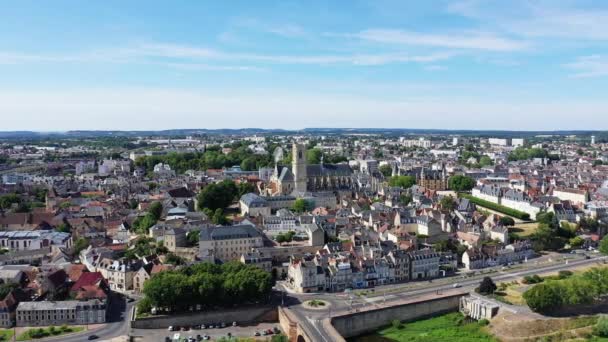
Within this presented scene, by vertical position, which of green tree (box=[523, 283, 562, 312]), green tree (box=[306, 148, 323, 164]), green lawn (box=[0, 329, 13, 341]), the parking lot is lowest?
the parking lot

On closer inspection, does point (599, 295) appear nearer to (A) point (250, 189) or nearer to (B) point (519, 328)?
(B) point (519, 328)

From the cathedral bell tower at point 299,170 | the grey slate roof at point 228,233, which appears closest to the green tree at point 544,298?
the grey slate roof at point 228,233

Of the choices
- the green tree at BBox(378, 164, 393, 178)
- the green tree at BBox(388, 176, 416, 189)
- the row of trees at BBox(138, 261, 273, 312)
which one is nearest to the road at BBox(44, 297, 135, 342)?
the row of trees at BBox(138, 261, 273, 312)

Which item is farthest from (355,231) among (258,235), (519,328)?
(519,328)

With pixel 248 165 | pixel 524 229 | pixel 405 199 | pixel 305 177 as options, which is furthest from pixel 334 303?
pixel 248 165

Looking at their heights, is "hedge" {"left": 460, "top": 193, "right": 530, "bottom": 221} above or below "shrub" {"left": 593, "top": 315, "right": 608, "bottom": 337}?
above

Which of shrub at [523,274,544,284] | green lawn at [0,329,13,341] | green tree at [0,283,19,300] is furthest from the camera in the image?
shrub at [523,274,544,284]

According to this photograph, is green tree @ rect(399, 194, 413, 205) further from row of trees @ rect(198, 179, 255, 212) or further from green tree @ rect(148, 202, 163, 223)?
green tree @ rect(148, 202, 163, 223)
